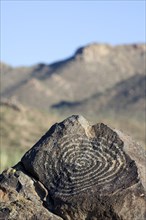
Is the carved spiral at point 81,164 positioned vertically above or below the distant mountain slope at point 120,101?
below

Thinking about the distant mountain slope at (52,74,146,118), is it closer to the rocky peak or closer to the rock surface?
the rocky peak

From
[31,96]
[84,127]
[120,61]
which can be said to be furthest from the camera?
[120,61]

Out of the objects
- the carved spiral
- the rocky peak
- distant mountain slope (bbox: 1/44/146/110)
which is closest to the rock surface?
the carved spiral

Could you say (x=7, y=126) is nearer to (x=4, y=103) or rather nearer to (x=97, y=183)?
(x=4, y=103)

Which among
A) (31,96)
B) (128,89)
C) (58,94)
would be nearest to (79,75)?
(58,94)

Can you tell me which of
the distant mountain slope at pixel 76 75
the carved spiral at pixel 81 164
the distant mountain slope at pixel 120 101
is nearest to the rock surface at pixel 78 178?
the carved spiral at pixel 81 164

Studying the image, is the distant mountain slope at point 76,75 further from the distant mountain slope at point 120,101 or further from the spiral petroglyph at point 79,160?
the spiral petroglyph at point 79,160

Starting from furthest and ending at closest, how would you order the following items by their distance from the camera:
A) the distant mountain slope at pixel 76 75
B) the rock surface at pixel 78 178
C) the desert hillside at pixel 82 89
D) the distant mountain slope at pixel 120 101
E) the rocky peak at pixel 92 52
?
the rocky peak at pixel 92 52 → the distant mountain slope at pixel 76 75 → the distant mountain slope at pixel 120 101 → the desert hillside at pixel 82 89 → the rock surface at pixel 78 178
